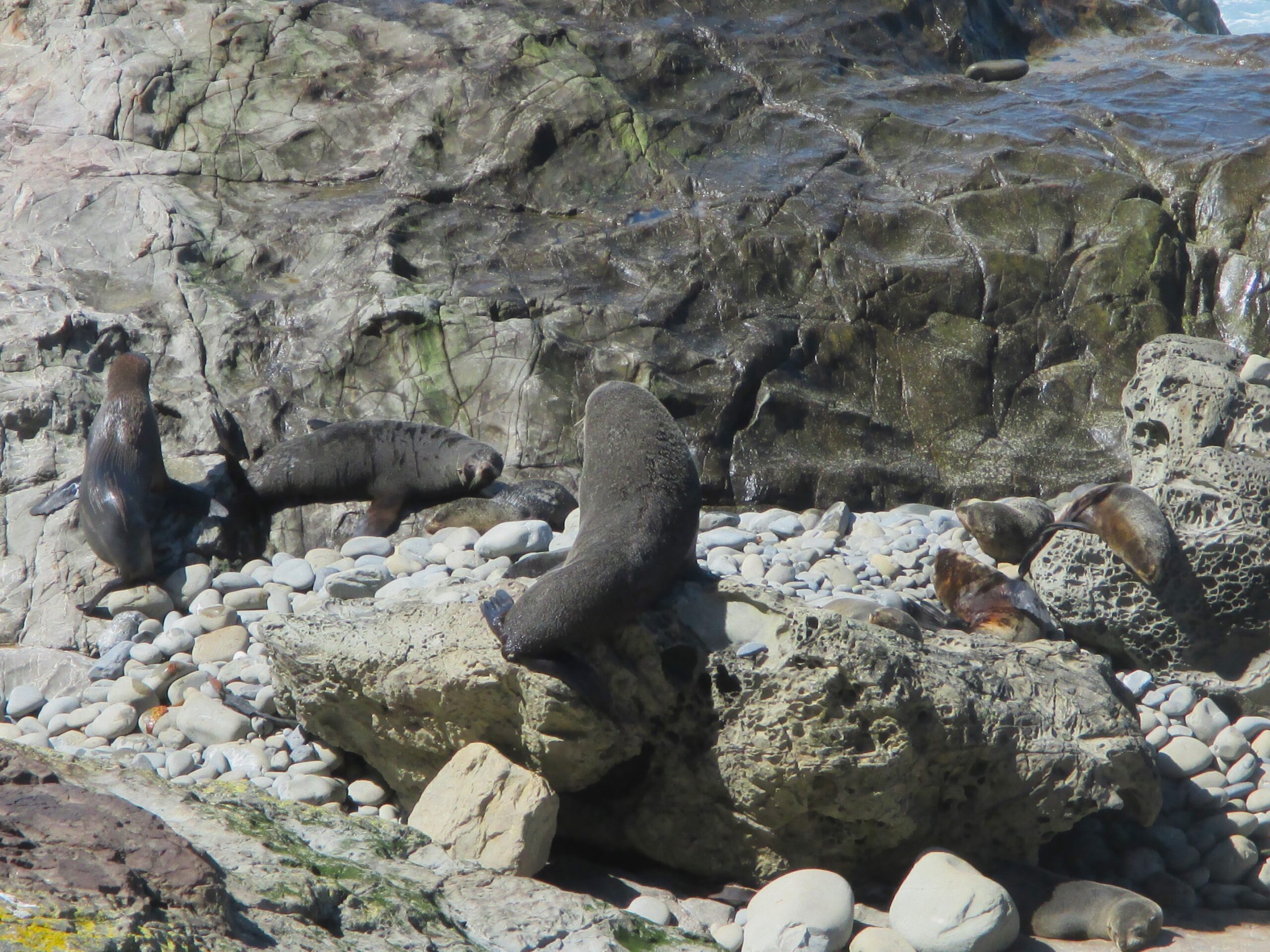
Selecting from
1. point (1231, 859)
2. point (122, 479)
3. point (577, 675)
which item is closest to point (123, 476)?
point (122, 479)

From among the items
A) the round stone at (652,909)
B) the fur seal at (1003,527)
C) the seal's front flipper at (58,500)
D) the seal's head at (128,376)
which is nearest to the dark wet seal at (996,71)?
the fur seal at (1003,527)

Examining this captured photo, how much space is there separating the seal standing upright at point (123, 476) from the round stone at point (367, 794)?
2.85 meters

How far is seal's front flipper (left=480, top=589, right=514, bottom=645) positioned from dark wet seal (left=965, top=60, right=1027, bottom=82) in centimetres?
1122

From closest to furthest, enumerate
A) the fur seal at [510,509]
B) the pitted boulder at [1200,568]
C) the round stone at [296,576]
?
the pitted boulder at [1200,568]
the round stone at [296,576]
the fur seal at [510,509]

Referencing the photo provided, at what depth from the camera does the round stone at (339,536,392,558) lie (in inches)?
308

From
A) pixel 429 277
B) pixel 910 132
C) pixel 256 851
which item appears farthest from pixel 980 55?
pixel 256 851

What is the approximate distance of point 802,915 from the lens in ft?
14.4

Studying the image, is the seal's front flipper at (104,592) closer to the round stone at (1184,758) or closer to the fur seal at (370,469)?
the fur seal at (370,469)

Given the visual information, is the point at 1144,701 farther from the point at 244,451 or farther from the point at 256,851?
the point at 244,451

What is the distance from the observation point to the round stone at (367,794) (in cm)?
534

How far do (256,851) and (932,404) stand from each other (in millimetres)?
7289

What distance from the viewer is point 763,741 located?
4.74m

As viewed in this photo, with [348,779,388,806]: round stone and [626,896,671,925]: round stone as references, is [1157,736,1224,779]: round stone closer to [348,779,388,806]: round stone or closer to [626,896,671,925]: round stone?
[626,896,671,925]: round stone

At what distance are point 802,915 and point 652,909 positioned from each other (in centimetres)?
59
